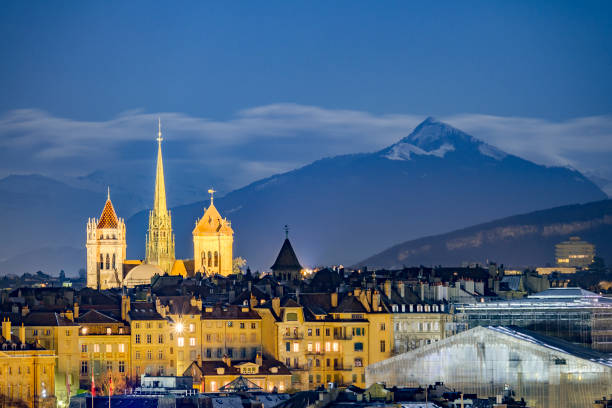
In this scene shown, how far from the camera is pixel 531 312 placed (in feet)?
430

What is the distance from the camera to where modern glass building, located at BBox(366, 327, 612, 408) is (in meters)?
103

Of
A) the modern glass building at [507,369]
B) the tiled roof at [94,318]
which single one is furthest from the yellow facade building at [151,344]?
the modern glass building at [507,369]

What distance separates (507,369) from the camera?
10750 cm

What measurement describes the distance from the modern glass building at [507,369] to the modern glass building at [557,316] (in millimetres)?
13420

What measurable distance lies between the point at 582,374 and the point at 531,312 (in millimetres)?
27692

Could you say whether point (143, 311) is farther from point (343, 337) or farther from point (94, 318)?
point (343, 337)

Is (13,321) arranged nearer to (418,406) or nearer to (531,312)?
(531,312)

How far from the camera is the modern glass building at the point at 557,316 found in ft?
420

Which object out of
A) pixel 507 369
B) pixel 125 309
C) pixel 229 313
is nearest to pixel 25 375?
pixel 125 309

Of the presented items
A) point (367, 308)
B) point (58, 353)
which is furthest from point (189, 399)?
point (367, 308)

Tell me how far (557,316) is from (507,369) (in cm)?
2273

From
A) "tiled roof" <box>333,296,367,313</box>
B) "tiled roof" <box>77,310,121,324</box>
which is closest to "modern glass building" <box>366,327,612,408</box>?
"tiled roof" <box>333,296,367,313</box>

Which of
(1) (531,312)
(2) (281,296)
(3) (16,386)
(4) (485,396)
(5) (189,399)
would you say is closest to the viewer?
(5) (189,399)

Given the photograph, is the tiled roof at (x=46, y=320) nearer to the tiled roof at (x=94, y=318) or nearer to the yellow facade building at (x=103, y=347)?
the yellow facade building at (x=103, y=347)
